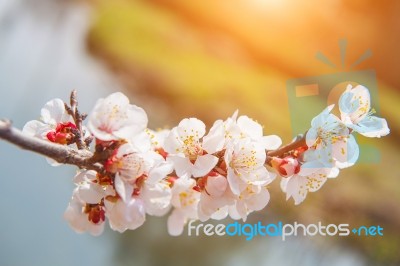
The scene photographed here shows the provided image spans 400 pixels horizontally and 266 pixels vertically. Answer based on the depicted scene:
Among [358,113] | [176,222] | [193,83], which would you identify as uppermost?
[193,83]

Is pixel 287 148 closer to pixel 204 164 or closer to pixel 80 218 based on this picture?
pixel 204 164

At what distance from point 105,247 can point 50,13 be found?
7.05 feet

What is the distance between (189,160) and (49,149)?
0.15 meters

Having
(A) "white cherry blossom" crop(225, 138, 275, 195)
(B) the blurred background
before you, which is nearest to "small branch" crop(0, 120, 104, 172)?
(A) "white cherry blossom" crop(225, 138, 275, 195)

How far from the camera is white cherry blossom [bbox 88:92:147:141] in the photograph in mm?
422

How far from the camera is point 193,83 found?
3600 millimetres

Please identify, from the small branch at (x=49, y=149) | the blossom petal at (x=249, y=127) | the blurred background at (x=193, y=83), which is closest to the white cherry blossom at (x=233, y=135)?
the blossom petal at (x=249, y=127)

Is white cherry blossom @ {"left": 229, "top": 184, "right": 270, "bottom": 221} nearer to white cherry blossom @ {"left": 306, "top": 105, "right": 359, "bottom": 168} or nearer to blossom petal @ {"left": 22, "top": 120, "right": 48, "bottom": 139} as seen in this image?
white cherry blossom @ {"left": 306, "top": 105, "right": 359, "bottom": 168}

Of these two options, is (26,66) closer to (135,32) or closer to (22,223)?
(135,32)

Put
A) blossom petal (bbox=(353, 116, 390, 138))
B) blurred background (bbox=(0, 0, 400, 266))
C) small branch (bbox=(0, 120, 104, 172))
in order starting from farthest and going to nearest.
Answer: blurred background (bbox=(0, 0, 400, 266))
blossom petal (bbox=(353, 116, 390, 138))
small branch (bbox=(0, 120, 104, 172))

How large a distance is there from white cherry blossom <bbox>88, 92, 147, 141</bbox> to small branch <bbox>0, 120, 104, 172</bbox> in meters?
0.02

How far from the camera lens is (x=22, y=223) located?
97.8 inches

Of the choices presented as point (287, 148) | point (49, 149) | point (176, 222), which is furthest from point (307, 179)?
point (49, 149)

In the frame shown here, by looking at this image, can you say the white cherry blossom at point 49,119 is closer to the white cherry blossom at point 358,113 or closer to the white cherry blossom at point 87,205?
the white cherry blossom at point 87,205
